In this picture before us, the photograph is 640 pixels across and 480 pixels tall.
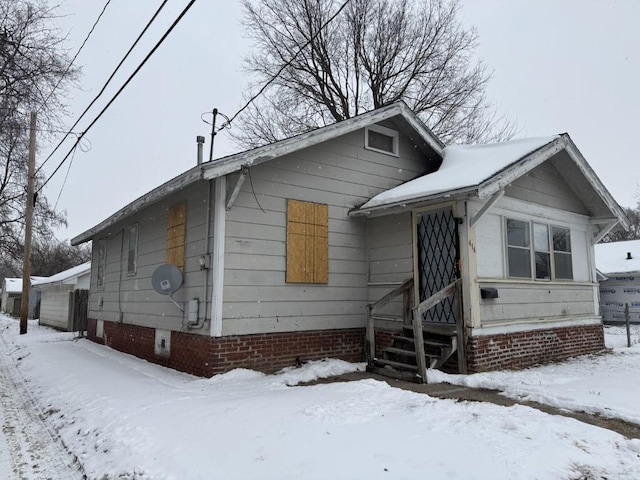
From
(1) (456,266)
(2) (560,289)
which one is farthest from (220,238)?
(2) (560,289)

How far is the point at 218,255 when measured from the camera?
24.2ft

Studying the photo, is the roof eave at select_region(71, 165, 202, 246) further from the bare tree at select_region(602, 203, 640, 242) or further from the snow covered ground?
the bare tree at select_region(602, 203, 640, 242)

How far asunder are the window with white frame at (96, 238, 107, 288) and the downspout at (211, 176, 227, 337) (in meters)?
7.51

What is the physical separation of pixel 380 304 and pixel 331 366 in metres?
1.38

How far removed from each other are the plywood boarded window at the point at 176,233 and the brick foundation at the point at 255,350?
140 cm

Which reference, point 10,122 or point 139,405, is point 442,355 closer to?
point 139,405

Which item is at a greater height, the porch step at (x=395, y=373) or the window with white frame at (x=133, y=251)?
the window with white frame at (x=133, y=251)

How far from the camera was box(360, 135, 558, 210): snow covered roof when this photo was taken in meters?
7.61

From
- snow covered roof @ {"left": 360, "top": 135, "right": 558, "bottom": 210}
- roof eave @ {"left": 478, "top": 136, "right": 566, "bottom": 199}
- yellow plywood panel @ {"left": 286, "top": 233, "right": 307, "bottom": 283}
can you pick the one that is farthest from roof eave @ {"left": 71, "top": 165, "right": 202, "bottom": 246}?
roof eave @ {"left": 478, "top": 136, "right": 566, "bottom": 199}

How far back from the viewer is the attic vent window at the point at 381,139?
32.0ft

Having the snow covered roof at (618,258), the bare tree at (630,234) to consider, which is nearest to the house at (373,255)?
the snow covered roof at (618,258)

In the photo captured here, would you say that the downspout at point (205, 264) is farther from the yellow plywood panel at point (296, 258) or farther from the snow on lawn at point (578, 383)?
the snow on lawn at point (578, 383)

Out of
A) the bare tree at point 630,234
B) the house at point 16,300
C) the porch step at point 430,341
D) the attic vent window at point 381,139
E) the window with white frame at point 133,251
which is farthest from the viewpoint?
the bare tree at point 630,234

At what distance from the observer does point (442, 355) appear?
24.8 feet
